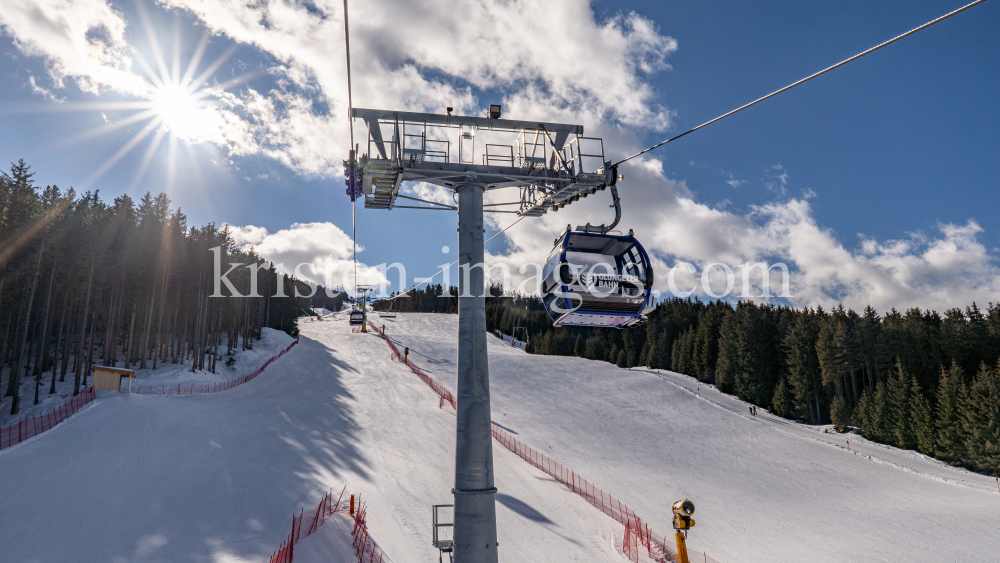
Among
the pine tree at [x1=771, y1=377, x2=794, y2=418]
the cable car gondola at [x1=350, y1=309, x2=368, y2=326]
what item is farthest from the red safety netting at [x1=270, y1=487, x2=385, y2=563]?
the cable car gondola at [x1=350, y1=309, x2=368, y2=326]

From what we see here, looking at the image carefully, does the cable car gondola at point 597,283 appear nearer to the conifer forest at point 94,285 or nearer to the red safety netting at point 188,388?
the red safety netting at point 188,388

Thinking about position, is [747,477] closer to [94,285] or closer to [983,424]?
[983,424]

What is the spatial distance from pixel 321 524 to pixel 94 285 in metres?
31.8

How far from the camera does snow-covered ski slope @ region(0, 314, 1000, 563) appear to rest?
1617 centimetres

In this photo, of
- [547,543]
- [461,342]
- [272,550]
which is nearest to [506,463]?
[547,543]

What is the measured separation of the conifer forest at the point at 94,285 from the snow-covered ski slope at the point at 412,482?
11512 millimetres

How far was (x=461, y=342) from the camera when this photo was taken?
8711 mm

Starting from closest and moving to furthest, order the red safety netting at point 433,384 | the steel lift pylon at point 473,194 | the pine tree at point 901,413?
1. the steel lift pylon at point 473,194
2. the red safety netting at point 433,384
3. the pine tree at point 901,413

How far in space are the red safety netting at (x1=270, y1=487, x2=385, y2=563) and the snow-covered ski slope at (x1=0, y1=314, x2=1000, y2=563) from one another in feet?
1.59

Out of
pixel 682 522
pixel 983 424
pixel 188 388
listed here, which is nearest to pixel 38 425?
pixel 188 388

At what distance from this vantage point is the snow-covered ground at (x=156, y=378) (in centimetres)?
3095

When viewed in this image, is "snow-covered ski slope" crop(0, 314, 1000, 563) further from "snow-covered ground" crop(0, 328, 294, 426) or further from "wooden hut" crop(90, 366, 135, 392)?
"snow-covered ground" crop(0, 328, 294, 426)

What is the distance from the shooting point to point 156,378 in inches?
1490

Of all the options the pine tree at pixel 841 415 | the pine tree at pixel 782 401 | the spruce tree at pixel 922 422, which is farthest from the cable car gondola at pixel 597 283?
the pine tree at pixel 782 401
